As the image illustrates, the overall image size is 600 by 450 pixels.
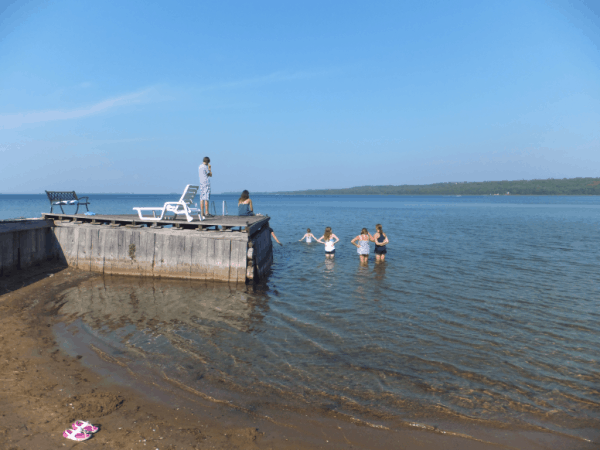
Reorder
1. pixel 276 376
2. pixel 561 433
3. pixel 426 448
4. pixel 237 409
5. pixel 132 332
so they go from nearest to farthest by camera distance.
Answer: pixel 426 448
pixel 561 433
pixel 237 409
pixel 276 376
pixel 132 332

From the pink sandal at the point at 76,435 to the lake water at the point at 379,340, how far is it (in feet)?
Result: 5.73

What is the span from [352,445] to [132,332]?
5.73 metres

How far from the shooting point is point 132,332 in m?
8.33

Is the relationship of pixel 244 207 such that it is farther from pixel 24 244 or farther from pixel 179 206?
pixel 24 244

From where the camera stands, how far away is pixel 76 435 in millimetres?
4434

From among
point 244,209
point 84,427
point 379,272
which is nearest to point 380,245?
point 379,272

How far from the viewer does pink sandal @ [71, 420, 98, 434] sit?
4560mm

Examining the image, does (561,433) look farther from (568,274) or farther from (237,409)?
(568,274)

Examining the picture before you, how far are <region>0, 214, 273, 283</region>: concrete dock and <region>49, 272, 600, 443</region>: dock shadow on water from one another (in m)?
1.76

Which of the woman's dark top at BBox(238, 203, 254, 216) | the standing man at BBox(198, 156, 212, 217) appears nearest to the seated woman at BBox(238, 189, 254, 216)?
the woman's dark top at BBox(238, 203, 254, 216)

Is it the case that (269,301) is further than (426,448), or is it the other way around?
(269,301)

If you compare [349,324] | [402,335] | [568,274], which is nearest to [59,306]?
[349,324]

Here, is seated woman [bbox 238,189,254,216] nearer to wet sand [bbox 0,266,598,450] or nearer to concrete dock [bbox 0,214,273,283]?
concrete dock [bbox 0,214,273,283]

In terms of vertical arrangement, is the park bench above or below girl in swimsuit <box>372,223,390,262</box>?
above
